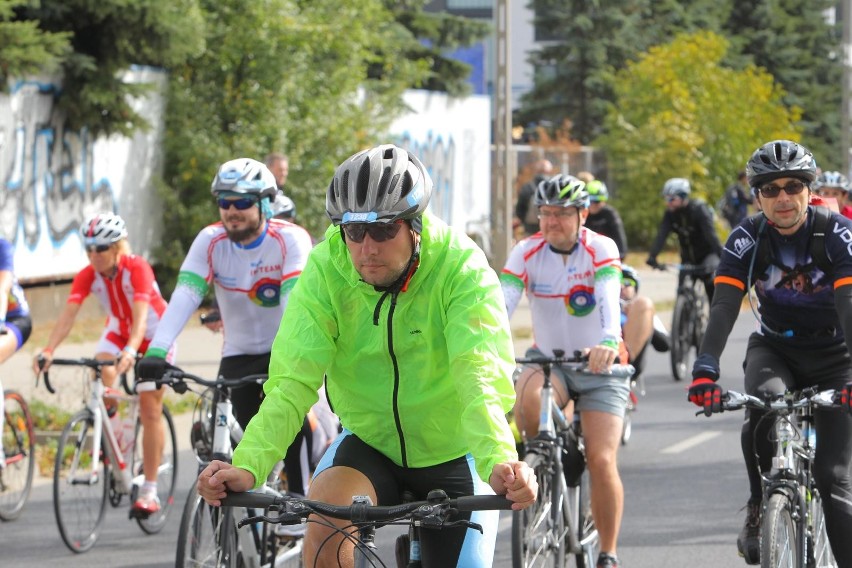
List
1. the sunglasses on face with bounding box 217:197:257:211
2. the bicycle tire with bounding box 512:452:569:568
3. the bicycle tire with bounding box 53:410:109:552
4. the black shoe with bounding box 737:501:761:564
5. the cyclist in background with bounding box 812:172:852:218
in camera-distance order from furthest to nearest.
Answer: the cyclist in background with bounding box 812:172:852:218
the bicycle tire with bounding box 53:410:109:552
the sunglasses on face with bounding box 217:197:257:211
the bicycle tire with bounding box 512:452:569:568
the black shoe with bounding box 737:501:761:564

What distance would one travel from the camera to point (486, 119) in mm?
36531

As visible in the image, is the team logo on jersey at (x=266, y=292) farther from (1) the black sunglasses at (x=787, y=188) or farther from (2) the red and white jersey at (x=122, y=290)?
(1) the black sunglasses at (x=787, y=188)

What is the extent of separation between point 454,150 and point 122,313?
2535cm

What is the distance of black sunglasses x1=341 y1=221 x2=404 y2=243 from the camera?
4.12 meters

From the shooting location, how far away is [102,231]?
8.78m

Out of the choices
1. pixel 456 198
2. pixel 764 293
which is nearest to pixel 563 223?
pixel 764 293

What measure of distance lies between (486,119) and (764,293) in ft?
99.8

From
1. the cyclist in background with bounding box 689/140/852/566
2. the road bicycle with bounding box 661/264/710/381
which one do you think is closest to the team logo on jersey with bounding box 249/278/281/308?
the cyclist in background with bounding box 689/140/852/566

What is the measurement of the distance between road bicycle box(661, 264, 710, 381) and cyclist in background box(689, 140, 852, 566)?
8.67 meters

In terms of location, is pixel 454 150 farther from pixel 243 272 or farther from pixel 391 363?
pixel 391 363

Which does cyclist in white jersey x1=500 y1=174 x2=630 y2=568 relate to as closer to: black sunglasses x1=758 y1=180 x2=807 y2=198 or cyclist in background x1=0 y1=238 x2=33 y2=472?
black sunglasses x1=758 y1=180 x2=807 y2=198

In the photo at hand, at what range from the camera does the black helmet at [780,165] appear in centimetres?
611

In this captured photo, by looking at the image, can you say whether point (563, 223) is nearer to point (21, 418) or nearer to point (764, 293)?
point (764, 293)

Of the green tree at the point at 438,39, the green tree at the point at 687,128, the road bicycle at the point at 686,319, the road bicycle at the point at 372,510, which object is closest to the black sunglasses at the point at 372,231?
the road bicycle at the point at 372,510
